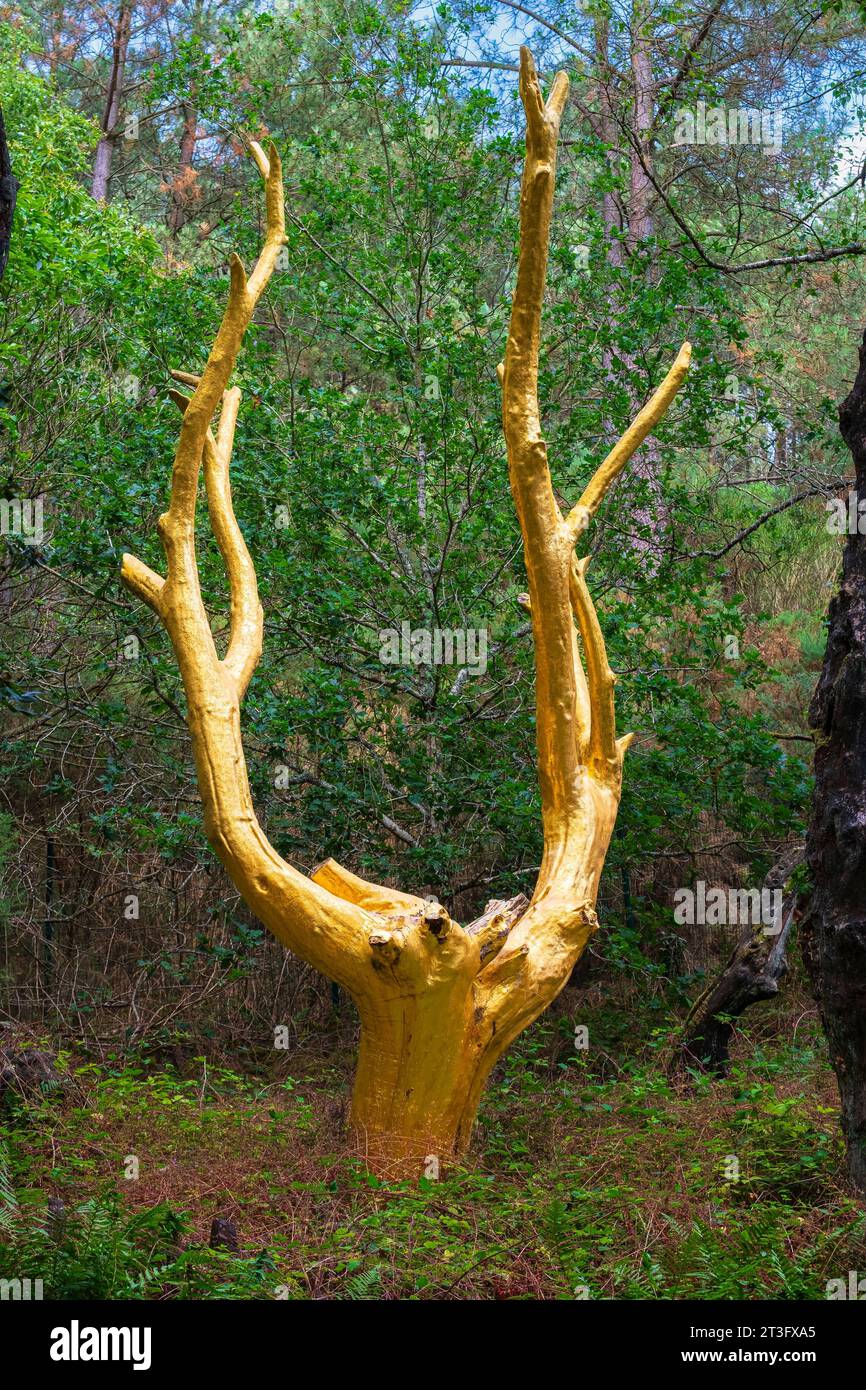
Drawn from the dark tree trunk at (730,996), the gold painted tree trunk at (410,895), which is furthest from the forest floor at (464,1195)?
the gold painted tree trunk at (410,895)

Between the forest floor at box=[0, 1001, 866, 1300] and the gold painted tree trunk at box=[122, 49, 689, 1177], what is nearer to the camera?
the forest floor at box=[0, 1001, 866, 1300]

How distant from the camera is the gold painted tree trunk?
4.84 m

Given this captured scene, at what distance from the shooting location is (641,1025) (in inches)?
298

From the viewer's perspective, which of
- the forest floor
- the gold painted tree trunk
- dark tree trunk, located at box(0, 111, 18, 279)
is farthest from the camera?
the gold painted tree trunk

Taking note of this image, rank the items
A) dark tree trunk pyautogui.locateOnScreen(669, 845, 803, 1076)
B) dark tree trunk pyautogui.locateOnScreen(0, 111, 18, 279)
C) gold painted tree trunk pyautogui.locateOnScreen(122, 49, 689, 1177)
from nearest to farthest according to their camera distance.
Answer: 1. dark tree trunk pyautogui.locateOnScreen(0, 111, 18, 279)
2. gold painted tree trunk pyautogui.locateOnScreen(122, 49, 689, 1177)
3. dark tree trunk pyautogui.locateOnScreen(669, 845, 803, 1076)

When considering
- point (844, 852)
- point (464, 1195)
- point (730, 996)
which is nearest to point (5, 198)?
point (844, 852)

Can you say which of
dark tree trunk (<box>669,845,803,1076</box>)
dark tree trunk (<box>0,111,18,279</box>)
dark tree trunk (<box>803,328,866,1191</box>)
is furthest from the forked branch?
dark tree trunk (<box>0,111,18,279</box>)

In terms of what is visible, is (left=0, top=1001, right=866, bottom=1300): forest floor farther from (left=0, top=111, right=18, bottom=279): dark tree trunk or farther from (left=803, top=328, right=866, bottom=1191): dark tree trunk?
(left=0, top=111, right=18, bottom=279): dark tree trunk

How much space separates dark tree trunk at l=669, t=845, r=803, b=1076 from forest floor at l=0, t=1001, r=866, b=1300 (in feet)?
0.63

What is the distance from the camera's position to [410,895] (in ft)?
16.5

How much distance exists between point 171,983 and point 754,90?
325 inches

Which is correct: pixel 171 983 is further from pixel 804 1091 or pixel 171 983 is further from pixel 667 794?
pixel 804 1091

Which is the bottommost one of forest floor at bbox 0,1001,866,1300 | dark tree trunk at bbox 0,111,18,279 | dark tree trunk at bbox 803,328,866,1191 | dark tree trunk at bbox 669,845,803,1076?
forest floor at bbox 0,1001,866,1300

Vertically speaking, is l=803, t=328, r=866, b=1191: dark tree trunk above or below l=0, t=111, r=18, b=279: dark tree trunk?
below
